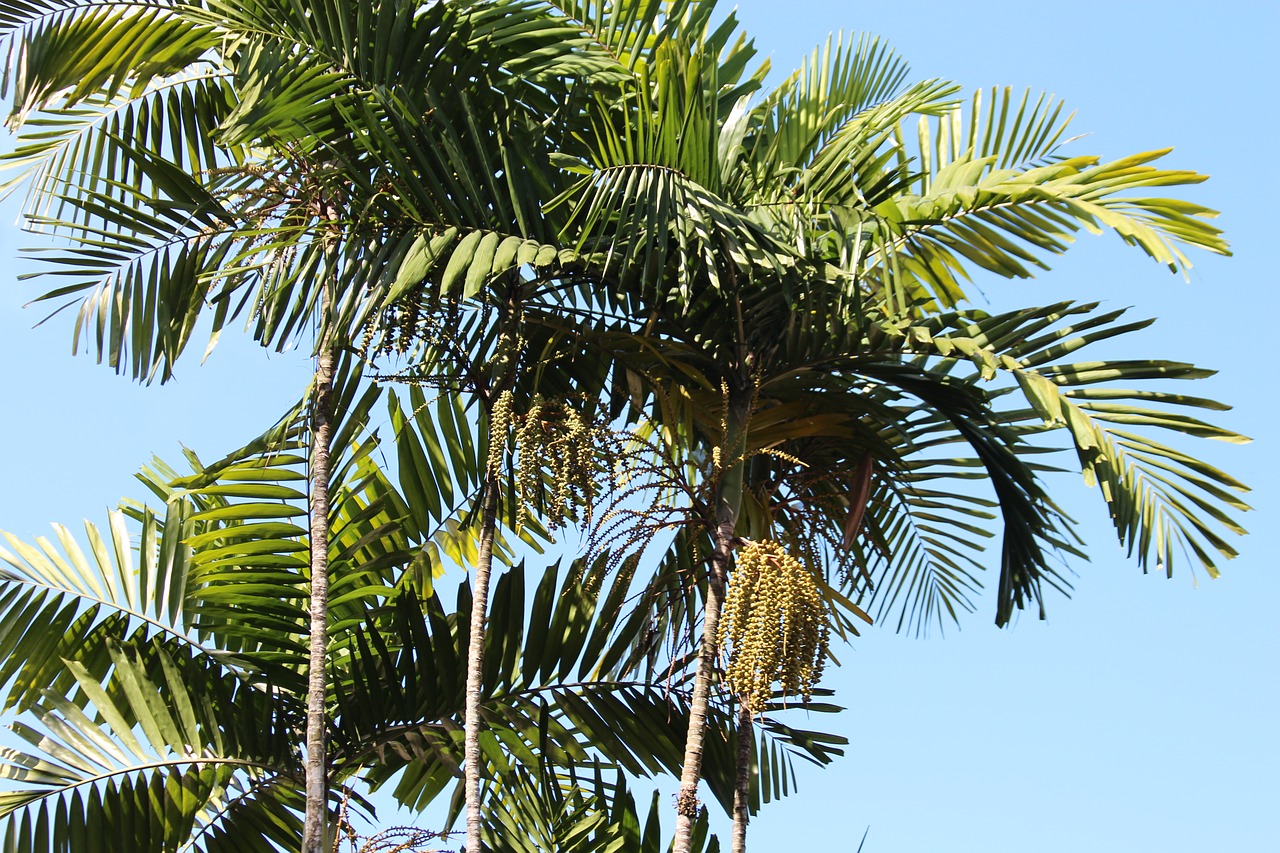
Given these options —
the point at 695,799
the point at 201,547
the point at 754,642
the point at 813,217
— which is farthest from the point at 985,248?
the point at 201,547

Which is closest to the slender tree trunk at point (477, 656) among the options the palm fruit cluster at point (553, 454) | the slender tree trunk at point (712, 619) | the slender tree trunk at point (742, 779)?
the palm fruit cluster at point (553, 454)

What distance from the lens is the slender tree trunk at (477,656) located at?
16.3 feet

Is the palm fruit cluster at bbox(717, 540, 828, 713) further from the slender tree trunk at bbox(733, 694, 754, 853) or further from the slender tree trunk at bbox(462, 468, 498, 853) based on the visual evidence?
the slender tree trunk at bbox(462, 468, 498, 853)

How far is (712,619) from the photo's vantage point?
5082 millimetres

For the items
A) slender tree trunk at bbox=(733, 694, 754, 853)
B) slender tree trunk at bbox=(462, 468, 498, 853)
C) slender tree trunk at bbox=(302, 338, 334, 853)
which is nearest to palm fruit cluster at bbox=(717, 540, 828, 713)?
slender tree trunk at bbox=(733, 694, 754, 853)

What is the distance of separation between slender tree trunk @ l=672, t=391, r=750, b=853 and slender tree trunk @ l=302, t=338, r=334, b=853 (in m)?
1.08

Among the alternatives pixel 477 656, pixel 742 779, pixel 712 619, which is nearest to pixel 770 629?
pixel 712 619

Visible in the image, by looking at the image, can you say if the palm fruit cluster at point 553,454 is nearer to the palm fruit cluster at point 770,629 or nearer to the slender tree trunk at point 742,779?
the palm fruit cluster at point 770,629

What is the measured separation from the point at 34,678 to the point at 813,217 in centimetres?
316

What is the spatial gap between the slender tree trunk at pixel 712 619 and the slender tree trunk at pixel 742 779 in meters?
0.13

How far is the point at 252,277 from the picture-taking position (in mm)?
5492

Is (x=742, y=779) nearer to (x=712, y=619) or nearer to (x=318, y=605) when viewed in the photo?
(x=712, y=619)

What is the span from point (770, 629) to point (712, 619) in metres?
0.49

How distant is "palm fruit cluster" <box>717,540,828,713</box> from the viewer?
4.59 metres
